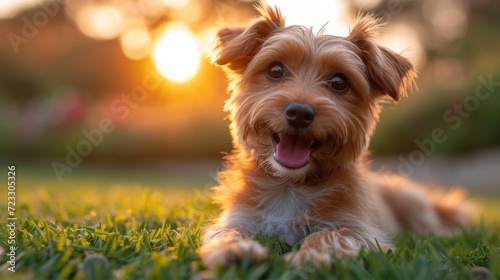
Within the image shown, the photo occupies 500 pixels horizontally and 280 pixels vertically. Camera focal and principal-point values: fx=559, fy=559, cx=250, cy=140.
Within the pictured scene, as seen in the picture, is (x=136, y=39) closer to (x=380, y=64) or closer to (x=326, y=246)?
(x=380, y=64)

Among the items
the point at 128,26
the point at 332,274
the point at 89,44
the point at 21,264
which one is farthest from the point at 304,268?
the point at 89,44

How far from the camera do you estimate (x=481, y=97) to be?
55.6ft

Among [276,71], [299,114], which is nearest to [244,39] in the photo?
[276,71]

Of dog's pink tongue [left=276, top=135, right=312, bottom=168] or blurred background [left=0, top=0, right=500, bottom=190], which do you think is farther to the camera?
blurred background [left=0, top=0, right=500, bottom=190]

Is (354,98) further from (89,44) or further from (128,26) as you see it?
(89,44)

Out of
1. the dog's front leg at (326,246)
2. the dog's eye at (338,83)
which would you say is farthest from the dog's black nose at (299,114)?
the dog's front leg at (326,246)

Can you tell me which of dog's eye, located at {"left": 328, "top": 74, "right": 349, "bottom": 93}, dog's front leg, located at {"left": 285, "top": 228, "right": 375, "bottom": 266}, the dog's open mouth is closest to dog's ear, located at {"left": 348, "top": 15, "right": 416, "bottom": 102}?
dog's eye, located at {"left": 328, "top": 74, "right": 349, "bottom": 93}

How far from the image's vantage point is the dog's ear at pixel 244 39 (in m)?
4.59

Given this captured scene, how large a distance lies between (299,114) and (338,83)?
70 centimetres

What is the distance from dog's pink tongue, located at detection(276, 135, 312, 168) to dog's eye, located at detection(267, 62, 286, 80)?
0.56 m

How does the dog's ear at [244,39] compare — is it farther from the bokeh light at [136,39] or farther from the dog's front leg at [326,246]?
the bokeh light at [136,39]

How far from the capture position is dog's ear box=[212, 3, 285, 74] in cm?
459

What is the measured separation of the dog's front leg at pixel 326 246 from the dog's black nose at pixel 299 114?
2.53 feet

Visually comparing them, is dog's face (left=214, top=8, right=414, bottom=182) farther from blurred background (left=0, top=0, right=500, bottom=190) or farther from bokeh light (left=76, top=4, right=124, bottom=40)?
bokeh light (left=76, top=4, right=124, bottom=40)
